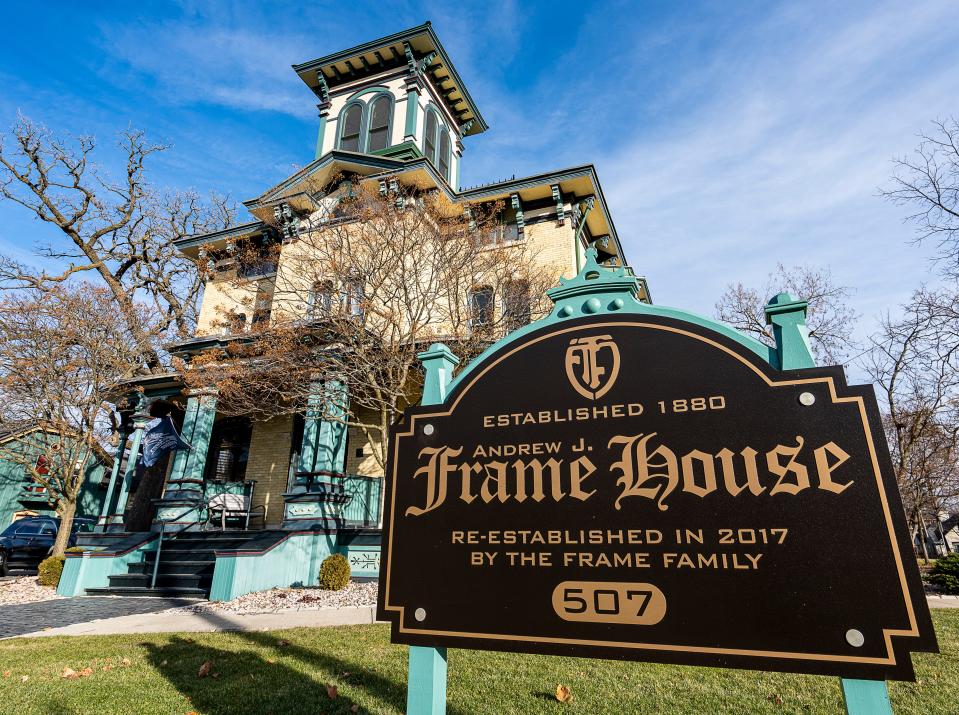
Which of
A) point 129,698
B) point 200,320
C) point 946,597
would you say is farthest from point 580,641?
point 200,320

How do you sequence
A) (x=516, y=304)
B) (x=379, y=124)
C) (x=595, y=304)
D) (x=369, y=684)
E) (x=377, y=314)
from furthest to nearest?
(x=379, y=124), (x=516, y=304), (x=377, y=314), (x=369, y=684), (x=595, y=304)

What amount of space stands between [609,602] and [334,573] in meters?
10.0

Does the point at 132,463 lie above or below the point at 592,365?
above

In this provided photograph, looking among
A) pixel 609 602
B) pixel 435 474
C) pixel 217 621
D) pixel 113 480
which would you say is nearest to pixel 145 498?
pixel 113 480

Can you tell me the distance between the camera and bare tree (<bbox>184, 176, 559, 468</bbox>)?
42.1 ft

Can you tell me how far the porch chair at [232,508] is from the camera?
15.3 meters

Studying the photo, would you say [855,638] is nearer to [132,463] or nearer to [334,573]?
[334,573]

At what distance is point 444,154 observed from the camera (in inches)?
949

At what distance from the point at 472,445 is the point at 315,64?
25996mm

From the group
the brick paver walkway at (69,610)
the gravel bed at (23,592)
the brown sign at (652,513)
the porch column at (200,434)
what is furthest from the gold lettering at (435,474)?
the porch column at (200,434)

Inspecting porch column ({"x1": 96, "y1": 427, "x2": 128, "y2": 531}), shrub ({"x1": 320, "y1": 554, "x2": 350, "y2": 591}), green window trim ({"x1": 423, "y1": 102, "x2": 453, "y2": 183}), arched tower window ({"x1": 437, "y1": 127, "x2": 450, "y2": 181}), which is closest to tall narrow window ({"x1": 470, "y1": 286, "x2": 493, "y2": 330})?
shrub ({"x1": 320, "y1": 554, "x2": 350, "y2": 591})

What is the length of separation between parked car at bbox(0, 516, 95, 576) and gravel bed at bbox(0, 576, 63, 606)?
3.07 meters

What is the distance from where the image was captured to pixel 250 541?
458 inches

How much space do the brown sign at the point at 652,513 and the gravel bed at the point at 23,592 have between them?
13098 millimetres
